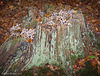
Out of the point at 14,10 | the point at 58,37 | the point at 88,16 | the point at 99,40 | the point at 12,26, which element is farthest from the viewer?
the point at 14,10

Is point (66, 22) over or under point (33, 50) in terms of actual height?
over

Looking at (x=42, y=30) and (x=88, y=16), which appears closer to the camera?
(x=42, y=30)

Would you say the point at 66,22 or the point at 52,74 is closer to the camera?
the point at 52,74

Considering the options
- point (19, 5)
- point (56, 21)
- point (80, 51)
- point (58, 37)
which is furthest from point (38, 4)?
point (80, 51)

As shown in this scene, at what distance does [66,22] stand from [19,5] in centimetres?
293

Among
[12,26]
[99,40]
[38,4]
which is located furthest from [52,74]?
[38,4]

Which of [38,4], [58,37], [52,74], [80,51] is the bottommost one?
[52,74]

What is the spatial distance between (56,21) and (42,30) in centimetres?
68

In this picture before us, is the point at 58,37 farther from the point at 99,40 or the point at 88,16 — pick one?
the point at 88,16

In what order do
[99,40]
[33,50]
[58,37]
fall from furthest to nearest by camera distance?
[99,40]
[58,37]
[33,50]

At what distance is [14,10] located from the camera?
4027mm

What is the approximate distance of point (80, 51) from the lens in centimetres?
249

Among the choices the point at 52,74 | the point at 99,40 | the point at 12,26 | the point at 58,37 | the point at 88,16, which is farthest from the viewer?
the point at 88,16

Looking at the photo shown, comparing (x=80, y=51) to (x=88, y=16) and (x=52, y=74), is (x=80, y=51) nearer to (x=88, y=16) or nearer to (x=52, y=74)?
(x=52, y=74)
